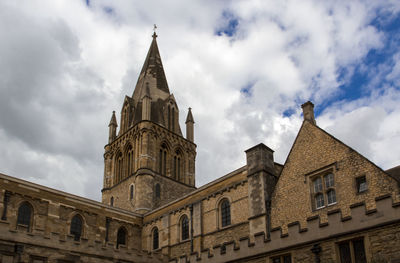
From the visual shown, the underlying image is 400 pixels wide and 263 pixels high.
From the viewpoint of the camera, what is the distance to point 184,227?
1302 inches

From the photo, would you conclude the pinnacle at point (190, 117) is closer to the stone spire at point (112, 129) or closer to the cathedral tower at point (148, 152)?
the cathedral tower at point (148, 152)

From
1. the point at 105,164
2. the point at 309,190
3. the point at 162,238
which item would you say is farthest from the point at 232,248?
the point at 105,164

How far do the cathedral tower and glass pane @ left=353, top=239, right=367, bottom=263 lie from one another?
2639 centimetres

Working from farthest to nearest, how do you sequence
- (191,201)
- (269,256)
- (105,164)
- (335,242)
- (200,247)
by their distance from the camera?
(105,164) → (191,201) → (200,247) → (269,256) → (335,242)

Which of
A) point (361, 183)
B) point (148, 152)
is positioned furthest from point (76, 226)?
point (361, 183)

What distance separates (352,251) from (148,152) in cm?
2982

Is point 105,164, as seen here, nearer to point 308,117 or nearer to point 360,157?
point 308,117

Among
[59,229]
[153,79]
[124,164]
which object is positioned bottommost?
[59,229]

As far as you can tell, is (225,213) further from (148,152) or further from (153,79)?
(153,79)

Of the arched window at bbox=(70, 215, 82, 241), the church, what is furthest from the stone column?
the arched window at bbox=(70, 215, 82, 241)

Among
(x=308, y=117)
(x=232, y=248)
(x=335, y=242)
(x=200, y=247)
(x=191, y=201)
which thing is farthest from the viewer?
(x=191, y=201)

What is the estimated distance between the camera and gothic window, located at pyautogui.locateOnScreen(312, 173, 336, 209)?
74.5 feet

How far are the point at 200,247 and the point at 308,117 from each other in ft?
38.2

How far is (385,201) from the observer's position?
56.2 ft
